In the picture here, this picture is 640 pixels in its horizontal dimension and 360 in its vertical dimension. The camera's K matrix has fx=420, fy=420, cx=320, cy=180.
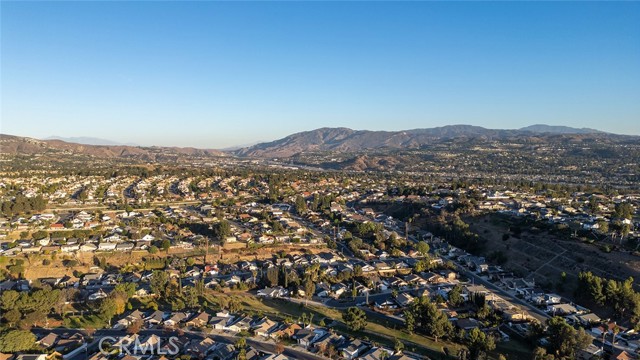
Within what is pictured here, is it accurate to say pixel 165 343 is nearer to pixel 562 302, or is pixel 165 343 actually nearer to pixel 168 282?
pixel 168 282

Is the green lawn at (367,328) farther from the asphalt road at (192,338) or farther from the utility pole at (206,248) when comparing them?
the utility pole at (206,248)

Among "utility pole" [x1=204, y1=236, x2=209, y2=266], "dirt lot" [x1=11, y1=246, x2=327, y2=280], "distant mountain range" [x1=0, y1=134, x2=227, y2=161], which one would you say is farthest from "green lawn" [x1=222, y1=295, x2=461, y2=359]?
"distant mountain range" [x1=0, y1=134, x2=227, y2=161]

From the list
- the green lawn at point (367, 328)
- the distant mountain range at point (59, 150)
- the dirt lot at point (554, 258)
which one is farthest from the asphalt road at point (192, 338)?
the distant mountain range at point (59, 150)

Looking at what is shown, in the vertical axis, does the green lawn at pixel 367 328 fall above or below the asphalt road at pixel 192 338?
below

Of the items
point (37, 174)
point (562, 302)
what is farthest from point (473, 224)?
point (37, 174)

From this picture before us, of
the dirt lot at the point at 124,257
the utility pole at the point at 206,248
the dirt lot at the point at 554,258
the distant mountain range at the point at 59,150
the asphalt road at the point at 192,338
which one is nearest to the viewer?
the asphalt road at the point at 192,338

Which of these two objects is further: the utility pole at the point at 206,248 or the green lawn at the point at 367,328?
the utility pole at the point at 206,248

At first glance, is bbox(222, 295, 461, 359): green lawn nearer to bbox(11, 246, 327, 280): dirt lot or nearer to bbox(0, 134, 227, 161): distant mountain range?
bbox(11, 246, 327, 280): dirt lot

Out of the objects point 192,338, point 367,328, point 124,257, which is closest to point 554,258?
point 367,328

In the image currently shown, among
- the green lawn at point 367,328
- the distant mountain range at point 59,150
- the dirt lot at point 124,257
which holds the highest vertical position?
the distant mountain range at point 59,150
